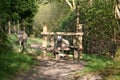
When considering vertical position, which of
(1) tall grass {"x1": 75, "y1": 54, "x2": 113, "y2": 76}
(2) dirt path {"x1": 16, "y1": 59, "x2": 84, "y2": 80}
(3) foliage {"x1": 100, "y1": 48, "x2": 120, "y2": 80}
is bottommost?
(2) dirt path {"x1": 16, "y1": 59, "x2": 84, "y2": 80}

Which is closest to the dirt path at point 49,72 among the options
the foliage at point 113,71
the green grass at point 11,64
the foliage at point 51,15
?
the green grass at point 11,64

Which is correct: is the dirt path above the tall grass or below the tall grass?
below

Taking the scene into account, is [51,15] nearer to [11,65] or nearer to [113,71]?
[11,65]

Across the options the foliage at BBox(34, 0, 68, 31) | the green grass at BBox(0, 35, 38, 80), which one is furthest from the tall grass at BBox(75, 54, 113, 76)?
the foliage at BBox(34, 0, 68, 31)

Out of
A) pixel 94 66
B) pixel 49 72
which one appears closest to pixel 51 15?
pixel 49 72

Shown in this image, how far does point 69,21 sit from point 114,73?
13257mm

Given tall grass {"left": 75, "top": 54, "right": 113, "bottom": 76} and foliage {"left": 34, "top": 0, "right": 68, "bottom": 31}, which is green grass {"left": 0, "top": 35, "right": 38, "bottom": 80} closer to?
tall grass {"left": 75, "top": 54, "right": 113, "bottom": 76}

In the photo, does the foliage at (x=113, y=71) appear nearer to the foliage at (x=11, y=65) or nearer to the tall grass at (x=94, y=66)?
the tall grass at (x=94, y=66)

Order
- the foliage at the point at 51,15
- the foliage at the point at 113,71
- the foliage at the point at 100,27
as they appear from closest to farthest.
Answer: the foliage at the point at 113,71 → the foliage at the point at 100,27 → the foliage at the point at 51,15

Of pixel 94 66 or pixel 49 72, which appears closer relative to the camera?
pixel 94 66

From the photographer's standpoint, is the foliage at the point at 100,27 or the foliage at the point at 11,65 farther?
the foliage at the point at 100,27

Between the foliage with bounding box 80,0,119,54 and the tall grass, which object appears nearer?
the tall grass

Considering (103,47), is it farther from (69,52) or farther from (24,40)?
(24,40)

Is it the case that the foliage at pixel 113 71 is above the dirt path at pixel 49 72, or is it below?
above
